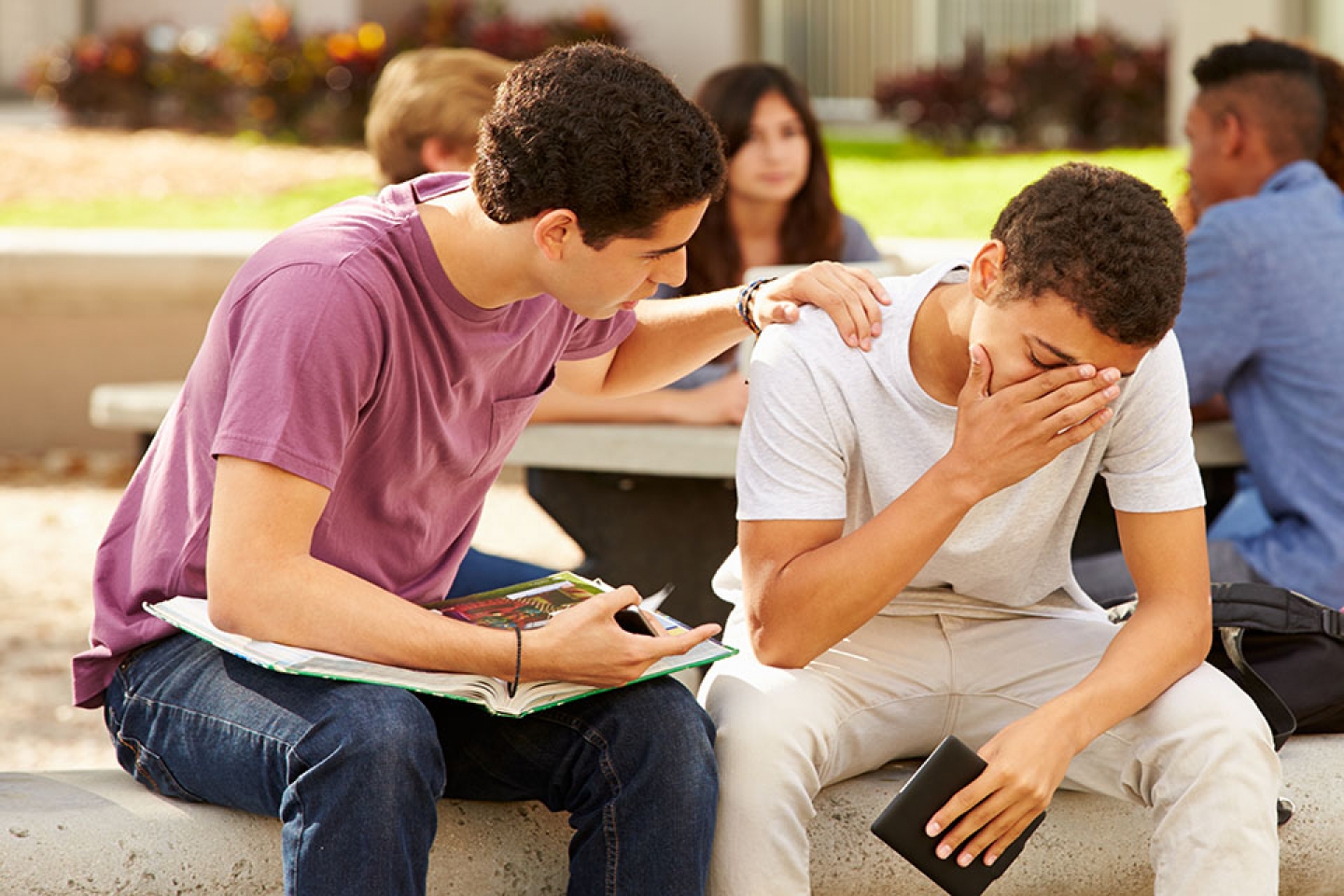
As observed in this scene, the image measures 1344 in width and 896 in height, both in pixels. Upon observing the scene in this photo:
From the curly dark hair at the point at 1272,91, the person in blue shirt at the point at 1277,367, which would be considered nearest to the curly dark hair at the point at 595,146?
the person in blue shirt at the point at 1277,367

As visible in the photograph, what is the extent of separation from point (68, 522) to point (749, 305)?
417 cm

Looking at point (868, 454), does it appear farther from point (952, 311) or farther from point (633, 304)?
point (633, 304)

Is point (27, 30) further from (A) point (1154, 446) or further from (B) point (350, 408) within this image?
(A) point (1154, 446)

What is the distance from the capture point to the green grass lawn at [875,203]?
853 cm

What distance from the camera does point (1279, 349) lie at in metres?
3.69

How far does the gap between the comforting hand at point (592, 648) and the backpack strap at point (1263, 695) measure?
102 cm

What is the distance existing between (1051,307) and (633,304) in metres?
0.84

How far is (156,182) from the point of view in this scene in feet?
34.2

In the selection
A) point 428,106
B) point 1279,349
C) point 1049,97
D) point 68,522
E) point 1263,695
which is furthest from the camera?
point 1049,97

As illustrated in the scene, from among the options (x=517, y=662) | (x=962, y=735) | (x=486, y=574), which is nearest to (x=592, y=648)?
(x=517, y=662)

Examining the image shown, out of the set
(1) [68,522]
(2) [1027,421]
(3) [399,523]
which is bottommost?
(1) [68,522]

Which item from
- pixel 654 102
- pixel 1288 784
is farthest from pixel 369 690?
pixel 1288 784

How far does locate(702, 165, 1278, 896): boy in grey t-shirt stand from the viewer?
2.33m

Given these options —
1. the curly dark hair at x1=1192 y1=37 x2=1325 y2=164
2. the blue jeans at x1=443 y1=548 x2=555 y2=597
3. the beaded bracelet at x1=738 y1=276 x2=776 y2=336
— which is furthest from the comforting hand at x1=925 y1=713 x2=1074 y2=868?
the curly dark hair at x1=1192 y1=37 x2=1325 y2=164
